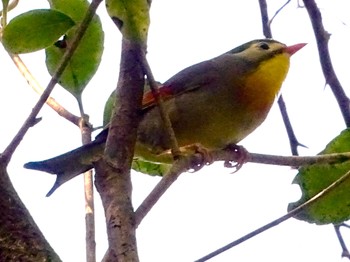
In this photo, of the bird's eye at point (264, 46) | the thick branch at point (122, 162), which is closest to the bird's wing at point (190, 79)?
the bird's eye at point (264, 46)

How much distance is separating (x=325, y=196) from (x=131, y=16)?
→ 59 cm

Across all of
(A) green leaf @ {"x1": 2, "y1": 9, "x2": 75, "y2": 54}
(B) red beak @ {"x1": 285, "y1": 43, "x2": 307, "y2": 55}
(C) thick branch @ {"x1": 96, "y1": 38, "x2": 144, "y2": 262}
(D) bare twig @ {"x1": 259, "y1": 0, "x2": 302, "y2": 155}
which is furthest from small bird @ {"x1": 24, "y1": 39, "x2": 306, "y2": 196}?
(C) thick branch @ {"x1": 96, "y1": 38, "x2": 144, "y2": 262}

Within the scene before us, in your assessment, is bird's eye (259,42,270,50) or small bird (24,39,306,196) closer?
small bird (24,39,306,196)

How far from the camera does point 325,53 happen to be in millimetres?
1963

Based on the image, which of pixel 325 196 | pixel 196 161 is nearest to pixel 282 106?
pixel 325 196

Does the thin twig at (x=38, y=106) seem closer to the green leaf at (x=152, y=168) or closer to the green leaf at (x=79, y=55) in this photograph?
the green leaf at (x=79, y=55)

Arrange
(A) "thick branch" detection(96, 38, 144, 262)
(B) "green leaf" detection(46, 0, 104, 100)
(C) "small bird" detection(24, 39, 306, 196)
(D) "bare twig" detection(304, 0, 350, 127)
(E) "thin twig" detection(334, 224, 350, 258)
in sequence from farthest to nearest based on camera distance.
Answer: (C) "small bird" detection(24, 39, 306, 196) → (D) "bare twig" detection(304, 0, 350, 127) → (E) "thin twig" detection(334, 224, 350, 258) → (B) "green leaf" detection(46, 0, 104, 100) → (A) "thick branch" detection(96, 38, 144, 262)

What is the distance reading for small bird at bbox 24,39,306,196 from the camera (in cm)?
199

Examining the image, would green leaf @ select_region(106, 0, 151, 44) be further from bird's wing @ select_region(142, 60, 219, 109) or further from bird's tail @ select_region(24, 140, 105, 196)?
bird's wing @ select_region(142, 60, 219, 109)

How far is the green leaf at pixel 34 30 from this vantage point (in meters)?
1.21

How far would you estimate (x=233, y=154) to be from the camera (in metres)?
2.03

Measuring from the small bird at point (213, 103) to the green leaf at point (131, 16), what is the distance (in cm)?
80

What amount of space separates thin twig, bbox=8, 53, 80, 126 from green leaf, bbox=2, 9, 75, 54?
233 millimetres

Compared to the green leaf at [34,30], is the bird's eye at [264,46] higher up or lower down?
higher up
